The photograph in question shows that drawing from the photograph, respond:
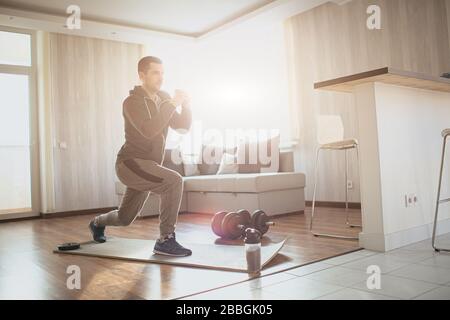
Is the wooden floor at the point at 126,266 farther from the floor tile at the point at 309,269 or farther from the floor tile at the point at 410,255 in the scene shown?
the floor tile at the point at 410,255

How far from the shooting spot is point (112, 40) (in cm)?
623

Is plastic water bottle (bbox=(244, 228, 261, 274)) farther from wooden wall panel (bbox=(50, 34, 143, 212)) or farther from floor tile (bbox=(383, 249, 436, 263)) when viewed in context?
wooden wall panel (bbox=(50, 34, 143, 212))

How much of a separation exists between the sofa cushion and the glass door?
2.36 metres

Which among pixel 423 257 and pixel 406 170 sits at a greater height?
pixel 406 170

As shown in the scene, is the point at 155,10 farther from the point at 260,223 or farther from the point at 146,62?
the point at 260,223

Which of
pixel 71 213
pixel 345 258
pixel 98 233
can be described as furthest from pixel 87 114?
pixel 345 258

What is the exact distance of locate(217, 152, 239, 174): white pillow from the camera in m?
5.18

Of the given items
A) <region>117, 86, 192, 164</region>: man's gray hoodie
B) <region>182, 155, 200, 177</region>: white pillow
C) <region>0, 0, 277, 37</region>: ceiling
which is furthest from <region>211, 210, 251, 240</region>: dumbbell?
<region>0, 0, 277, 37</region>: ceiling

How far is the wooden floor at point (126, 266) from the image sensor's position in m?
1.97

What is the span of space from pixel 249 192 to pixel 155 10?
2.84 metres
